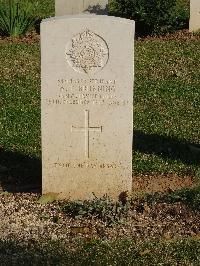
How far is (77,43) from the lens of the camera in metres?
5.54

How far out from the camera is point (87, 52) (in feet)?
18.2

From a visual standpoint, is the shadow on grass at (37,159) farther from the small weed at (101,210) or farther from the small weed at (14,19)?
the small weed at (14,19)

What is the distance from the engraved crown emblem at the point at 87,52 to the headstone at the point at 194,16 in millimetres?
6591

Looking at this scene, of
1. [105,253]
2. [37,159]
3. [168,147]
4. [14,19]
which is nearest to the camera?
[105,253]

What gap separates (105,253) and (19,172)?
1.99 m

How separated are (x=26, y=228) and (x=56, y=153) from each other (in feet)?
2.47

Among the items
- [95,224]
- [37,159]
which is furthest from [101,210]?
[37,159]

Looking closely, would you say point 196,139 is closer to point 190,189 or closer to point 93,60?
point 190,189

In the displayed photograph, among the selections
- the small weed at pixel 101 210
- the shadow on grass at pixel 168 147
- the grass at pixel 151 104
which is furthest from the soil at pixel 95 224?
the shadow on grass at pixel 168 147

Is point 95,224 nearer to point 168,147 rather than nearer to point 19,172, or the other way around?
point 19,172

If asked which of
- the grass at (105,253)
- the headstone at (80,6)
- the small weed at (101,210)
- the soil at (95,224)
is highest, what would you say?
the headstone at (80,6)

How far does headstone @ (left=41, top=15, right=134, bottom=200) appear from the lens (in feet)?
18.0

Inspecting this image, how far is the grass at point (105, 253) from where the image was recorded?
15.6ft

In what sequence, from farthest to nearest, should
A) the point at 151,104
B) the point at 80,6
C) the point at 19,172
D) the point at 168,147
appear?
the point at 80,6, the point at 151,104, the point at 168,147, the point at 19,172
